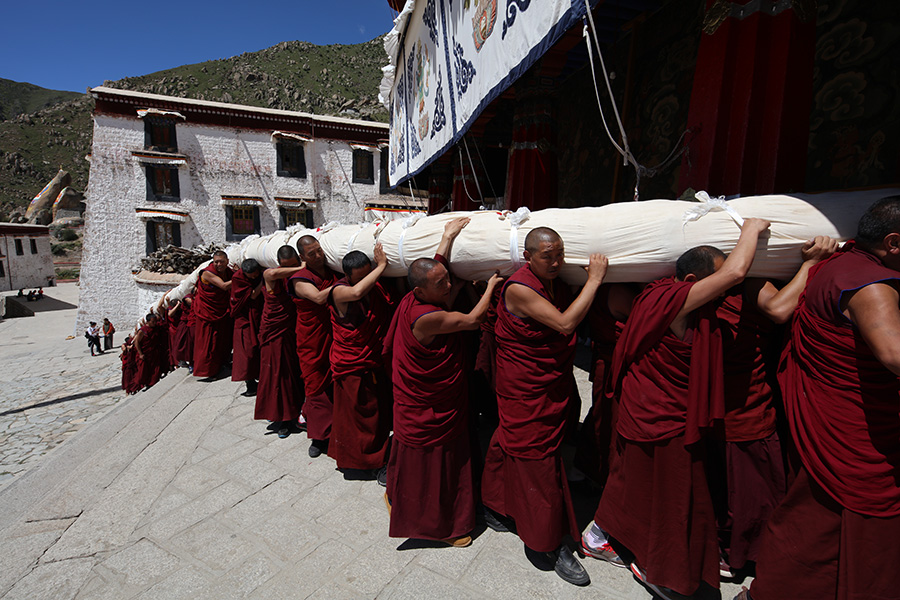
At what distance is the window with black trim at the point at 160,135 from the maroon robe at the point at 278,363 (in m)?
17.4

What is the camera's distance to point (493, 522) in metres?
2.43

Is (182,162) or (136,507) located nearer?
(136,507)

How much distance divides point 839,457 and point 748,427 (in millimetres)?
417

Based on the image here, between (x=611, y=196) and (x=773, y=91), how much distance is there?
7.93 feet

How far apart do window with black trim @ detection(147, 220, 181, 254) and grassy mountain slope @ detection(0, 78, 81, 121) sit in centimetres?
7236

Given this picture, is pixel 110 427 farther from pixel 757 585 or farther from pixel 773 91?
pixel 773 91

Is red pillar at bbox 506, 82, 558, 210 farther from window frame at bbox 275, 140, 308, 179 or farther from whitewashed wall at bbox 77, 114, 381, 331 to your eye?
window frame at bbox 275, 140, 308, 179

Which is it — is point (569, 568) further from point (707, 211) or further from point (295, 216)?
point (295, 216)

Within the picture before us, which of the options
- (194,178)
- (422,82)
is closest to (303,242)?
(422,82)

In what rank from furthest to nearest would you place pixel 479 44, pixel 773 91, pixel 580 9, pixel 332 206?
pixel 332 206 → pixel 479 44 → pixel 773 91 → pixel 580 9

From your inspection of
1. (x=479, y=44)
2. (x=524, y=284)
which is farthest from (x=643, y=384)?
(x=479, y=44)

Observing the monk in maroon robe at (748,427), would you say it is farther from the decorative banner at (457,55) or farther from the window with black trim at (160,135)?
the window with black trim at (160,135)

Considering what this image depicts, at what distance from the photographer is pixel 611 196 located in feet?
16.0

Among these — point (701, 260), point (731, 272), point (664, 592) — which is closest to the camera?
point (731, 272)
